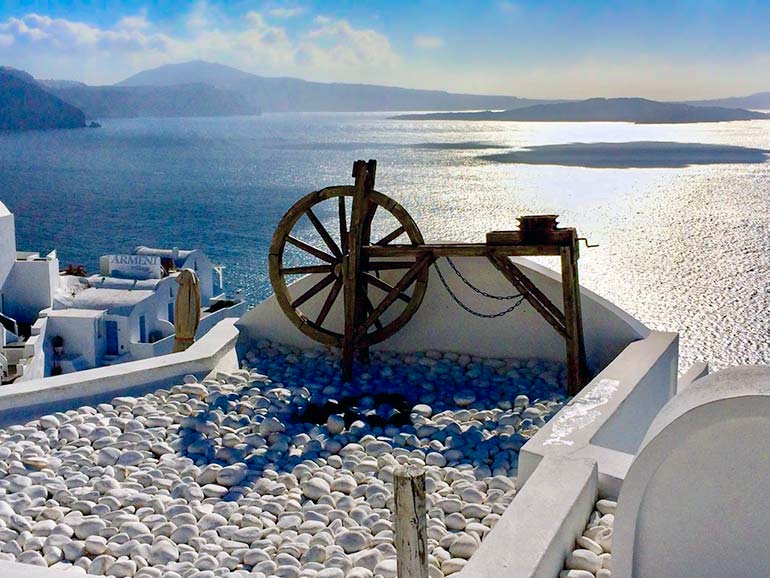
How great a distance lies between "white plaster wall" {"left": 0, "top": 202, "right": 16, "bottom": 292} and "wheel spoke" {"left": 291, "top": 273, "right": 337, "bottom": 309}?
54.2ft

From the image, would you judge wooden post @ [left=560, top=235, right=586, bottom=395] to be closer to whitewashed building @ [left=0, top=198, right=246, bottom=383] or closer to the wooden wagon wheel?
the wooden wagon wheel

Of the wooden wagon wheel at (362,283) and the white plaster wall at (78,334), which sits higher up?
the wooden wagon wheel at (362,283)

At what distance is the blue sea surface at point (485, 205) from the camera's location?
42.2m

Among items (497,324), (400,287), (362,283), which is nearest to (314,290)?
(362,283)

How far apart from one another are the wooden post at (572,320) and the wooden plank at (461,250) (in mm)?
118

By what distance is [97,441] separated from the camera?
18.2 ft

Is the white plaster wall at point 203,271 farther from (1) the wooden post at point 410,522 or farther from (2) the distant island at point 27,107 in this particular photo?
(2) the distant island at point 27,107

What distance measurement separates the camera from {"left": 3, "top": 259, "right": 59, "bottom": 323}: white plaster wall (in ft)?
76.1

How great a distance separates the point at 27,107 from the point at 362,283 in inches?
7022

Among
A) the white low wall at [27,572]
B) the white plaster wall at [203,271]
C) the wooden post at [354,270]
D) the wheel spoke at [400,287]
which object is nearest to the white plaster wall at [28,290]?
the white plaster wall at [203,271]

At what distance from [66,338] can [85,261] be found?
33410mm

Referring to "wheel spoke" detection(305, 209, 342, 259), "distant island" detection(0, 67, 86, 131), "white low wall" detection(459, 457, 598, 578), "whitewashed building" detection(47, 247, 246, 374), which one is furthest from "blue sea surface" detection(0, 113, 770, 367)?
"distant island" detection(0, 67, 86, 131)

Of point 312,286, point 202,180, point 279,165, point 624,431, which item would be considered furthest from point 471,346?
point 279,165

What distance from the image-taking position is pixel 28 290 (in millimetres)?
23469
